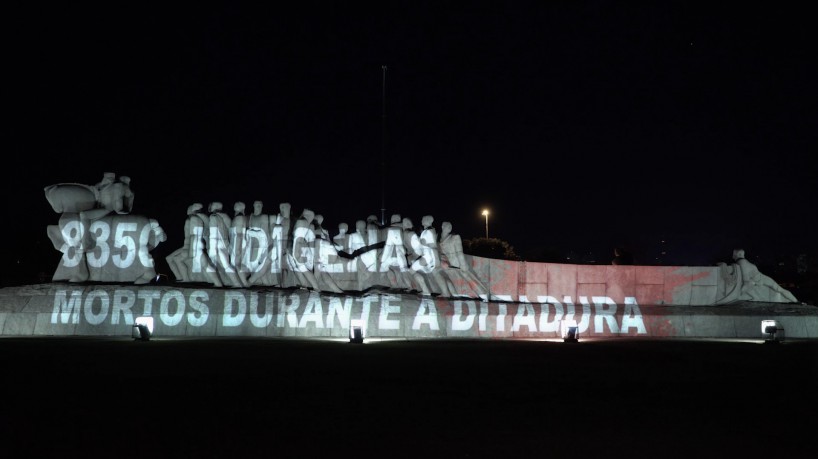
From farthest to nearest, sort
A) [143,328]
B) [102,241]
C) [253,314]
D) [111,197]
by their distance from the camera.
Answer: [111,197] → [102,241] → [253,314] → [143,328]

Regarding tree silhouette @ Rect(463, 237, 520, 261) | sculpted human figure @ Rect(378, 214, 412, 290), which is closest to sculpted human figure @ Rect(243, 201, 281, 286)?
sculpted human figure @ Rect(378, 214, 412, 290)

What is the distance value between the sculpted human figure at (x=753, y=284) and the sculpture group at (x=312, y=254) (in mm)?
7219

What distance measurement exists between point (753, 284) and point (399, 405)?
18.8m

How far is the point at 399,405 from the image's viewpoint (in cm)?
777

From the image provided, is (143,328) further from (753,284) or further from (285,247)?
(753,284)

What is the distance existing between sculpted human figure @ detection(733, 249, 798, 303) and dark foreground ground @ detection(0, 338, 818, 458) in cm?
1102

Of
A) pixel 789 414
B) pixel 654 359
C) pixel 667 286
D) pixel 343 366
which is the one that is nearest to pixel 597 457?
pixel 789 414

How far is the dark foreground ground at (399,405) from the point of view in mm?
5969

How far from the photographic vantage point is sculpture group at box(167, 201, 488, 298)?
21969 mm

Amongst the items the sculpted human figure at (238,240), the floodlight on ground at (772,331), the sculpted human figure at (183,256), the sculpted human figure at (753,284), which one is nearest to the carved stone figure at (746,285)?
the sculpted human figure at (753,284)

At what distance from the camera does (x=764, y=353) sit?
15.2 m

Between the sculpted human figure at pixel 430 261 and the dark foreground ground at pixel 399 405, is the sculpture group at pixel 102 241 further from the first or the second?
the dark foreground ground at pixel 399 405

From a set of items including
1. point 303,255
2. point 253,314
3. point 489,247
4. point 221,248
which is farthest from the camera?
point 489,247

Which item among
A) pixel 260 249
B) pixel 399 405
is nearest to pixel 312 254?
pixel 260 249
